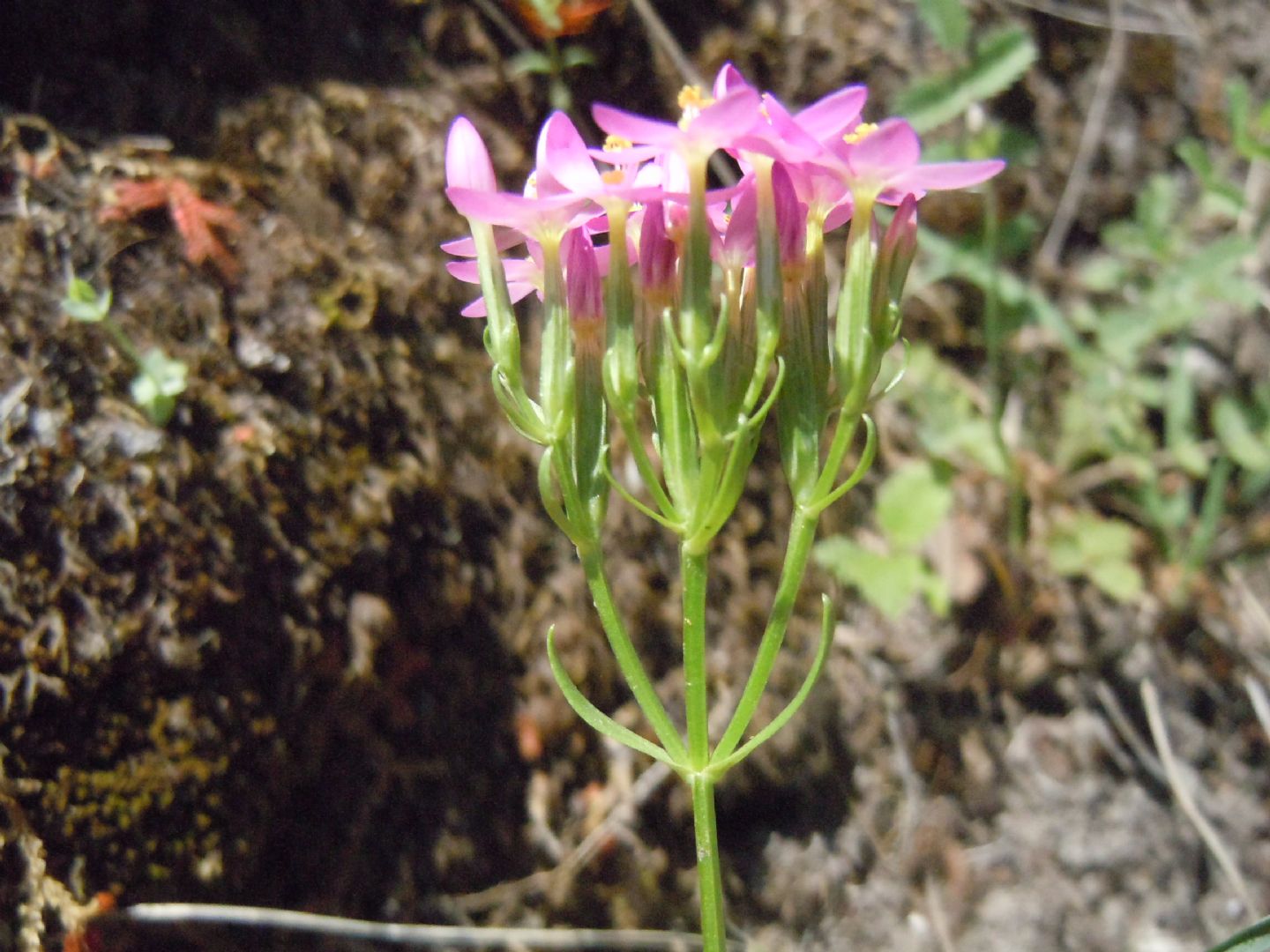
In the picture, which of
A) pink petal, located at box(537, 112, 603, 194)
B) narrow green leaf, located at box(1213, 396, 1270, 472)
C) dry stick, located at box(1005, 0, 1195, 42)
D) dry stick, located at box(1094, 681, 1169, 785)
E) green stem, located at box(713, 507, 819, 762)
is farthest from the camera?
dry stick, located at box(1005, 0, 1195, 42)

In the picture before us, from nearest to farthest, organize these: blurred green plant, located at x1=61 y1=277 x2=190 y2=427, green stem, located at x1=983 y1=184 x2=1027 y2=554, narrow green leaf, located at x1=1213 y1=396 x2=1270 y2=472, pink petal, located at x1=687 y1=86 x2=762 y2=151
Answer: pink petal, located at x1=687 y1=86 x2=762 y2=151
blurred green plant, located at x1=61 y1=277 x2=190 y2=427
green stem, located at x1=983 y1=184 x2=1027 y2=554
narrow green leaf, located at x1=1213 y1=396 x2=1270 y2=472

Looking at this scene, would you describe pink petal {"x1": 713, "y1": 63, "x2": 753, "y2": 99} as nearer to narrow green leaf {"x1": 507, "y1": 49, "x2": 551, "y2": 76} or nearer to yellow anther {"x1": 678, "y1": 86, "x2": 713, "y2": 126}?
yellow anther {"x1": 678, "y1": 86, "x2": 713, "y2": 126}

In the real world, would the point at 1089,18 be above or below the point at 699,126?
above

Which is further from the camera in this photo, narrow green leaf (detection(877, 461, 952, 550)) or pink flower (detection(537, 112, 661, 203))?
narrow green leaf (detection(877, 461, 952, 550))

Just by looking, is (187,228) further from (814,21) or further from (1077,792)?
(1077,792)

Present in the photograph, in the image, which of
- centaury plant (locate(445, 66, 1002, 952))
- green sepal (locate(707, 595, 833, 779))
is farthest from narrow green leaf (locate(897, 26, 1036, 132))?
green sepal (locate(707, 595, 833, 779))

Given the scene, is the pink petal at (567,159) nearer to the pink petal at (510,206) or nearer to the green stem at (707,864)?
the pink petal at (510,206)

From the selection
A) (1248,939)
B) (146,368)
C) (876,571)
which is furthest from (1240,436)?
(146,368)

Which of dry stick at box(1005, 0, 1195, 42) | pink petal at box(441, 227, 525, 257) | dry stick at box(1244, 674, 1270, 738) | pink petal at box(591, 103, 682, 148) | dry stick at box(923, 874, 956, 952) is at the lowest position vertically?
dry stick at box(923, 874, 956, 952)

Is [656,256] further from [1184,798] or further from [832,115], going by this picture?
[1184,798]
